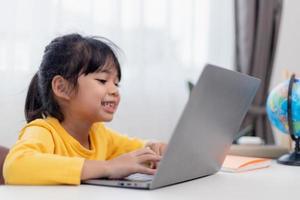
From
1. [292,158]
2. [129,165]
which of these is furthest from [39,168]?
[292,158]

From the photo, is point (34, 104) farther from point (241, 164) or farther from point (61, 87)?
point (241, 164)

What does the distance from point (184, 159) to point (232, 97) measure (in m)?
0.19

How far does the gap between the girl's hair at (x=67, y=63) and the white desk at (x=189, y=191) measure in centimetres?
41

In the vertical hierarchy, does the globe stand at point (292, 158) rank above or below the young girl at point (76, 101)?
below

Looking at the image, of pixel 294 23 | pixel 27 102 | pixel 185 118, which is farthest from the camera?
pixel 294 23

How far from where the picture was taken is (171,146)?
3.01 ft

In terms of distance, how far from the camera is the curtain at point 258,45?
263cm

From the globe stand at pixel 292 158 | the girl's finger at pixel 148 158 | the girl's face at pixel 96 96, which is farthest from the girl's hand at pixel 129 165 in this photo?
the globe stand at pixel 292 158

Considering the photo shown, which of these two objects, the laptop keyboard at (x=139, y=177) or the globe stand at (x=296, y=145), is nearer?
the laptop keyboard at (x=139, y=177)

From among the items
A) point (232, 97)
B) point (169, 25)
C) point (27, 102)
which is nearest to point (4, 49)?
point (27, 102)

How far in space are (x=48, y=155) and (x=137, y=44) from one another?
1.33m

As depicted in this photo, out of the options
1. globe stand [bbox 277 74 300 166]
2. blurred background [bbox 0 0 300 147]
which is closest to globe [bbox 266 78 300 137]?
globe stand [bbox 277 74 300 166]

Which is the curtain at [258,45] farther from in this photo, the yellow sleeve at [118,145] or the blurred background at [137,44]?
the yellow sleeve at [118,145]

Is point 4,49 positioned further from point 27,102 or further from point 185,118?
point 185,118
